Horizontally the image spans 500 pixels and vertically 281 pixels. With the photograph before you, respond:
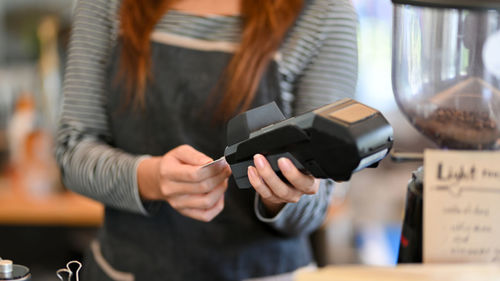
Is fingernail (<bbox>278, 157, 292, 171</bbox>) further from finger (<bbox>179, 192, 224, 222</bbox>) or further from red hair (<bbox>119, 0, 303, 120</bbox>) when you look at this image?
red hair (<bbox>119, 0, 303, 120</bbox>)

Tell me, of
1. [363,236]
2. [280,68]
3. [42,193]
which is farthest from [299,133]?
[363,236]

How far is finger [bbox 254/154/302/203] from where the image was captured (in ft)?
2.22

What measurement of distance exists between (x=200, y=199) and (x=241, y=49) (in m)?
0.30

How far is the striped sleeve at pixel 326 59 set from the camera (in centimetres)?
97

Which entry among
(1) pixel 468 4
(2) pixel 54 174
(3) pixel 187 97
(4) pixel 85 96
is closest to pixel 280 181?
(1) pixel 468 4

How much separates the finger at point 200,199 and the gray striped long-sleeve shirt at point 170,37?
3.9 inches

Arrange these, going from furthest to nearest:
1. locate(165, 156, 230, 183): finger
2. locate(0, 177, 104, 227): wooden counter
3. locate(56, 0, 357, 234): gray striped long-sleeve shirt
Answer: locate(0, 177, 104, 227): wooden counter
locate(56, 0, 357, 234): gray striped long-sleeve shirt
locate(165, 156, 230, 183): finger

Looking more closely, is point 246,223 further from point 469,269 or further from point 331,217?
point 331,217

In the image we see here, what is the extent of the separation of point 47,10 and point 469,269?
301cm

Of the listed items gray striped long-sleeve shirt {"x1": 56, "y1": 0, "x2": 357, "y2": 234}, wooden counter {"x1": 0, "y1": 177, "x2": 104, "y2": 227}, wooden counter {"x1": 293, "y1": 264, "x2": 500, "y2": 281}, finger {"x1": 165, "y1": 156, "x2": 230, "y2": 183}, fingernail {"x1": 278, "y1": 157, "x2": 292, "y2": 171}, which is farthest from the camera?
wooden counter {"x1": 0, "y1": 177, "x2": 104, "y2": 227}

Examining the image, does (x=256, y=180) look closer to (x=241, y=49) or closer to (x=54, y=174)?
(x=241, y=49)

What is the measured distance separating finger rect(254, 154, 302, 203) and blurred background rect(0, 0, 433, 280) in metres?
0.99

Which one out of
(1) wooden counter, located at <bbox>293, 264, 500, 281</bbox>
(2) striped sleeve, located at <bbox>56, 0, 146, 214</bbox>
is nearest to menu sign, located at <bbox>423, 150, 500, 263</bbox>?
(1) wooden counter, located at <bbox>293, 264, 500, 281</bbox>

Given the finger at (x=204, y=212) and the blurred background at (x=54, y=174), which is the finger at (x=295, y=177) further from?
the blurred background at (x=54, y=174)
